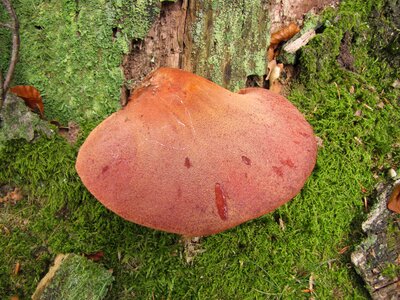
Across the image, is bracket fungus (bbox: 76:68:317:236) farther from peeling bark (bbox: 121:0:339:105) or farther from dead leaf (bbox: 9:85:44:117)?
dead leaf (bbox: 9:85:44:117)

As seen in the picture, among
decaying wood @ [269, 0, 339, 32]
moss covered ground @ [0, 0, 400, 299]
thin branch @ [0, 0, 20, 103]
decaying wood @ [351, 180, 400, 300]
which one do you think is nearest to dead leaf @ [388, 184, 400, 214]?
decaying wood @ [351, 180, 400, 300]

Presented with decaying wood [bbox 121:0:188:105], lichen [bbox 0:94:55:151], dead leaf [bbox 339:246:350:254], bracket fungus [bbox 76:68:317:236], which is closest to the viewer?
bracket fungus [bbox 76:68:317:236]

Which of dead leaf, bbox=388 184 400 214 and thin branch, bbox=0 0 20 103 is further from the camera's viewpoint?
dead leaf, bbox=388 184 400 214

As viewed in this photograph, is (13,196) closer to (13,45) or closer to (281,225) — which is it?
(13,45)

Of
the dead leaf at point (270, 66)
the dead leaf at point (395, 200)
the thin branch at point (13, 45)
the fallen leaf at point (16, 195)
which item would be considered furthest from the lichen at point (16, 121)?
the dead leaf at point (395, 200)

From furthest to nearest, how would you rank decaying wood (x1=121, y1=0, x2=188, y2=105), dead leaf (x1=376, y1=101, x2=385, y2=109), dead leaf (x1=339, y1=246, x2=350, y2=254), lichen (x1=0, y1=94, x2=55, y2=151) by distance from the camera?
dead leaf (x1=376, y1=101, x2=385, y2=109), dead leaf (x1=339, y1=246, x2=350, y2=254), decaying wood (x1=121, y1=0, x2=188, y2=105), lichen (x1=0, y1=94, x2=55, y2=151)

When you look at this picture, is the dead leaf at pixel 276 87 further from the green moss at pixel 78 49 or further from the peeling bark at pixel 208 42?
the green moss at pixel 78 49
